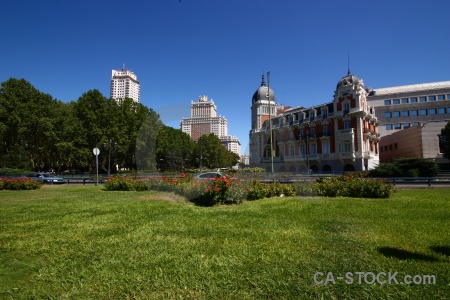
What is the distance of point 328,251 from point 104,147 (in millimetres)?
44286

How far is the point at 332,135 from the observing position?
4512cm

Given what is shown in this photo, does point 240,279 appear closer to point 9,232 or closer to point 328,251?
point 328,251

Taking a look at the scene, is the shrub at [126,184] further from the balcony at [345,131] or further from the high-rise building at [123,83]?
the high-rise building at [123,83]

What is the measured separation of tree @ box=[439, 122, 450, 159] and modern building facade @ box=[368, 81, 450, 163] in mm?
4119

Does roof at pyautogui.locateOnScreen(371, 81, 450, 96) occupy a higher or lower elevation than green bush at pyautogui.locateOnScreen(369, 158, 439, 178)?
higher

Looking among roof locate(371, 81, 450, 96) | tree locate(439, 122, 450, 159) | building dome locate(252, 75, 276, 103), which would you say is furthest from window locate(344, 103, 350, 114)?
building dome locate(252, 75, 276, 103)

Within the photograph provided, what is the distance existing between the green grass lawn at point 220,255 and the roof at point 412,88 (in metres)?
63.5

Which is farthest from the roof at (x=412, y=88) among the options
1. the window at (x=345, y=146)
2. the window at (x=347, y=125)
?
the window at (x=345, y=146)

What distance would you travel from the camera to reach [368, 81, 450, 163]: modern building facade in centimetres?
4991

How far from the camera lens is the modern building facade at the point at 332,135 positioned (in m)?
41.1

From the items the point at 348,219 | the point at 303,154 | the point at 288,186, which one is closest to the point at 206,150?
the point at 303,154

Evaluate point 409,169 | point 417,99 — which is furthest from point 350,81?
point 409,169

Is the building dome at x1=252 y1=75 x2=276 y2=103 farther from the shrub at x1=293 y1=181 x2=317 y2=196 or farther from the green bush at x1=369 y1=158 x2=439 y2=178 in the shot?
the shrub at x1=293 y1=181 x2=317 y2=196

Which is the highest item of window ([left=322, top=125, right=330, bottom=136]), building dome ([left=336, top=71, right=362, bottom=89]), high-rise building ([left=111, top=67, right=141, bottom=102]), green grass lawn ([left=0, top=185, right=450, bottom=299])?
high-rise building ([left=111, top=67, right=141, bottom=102])
